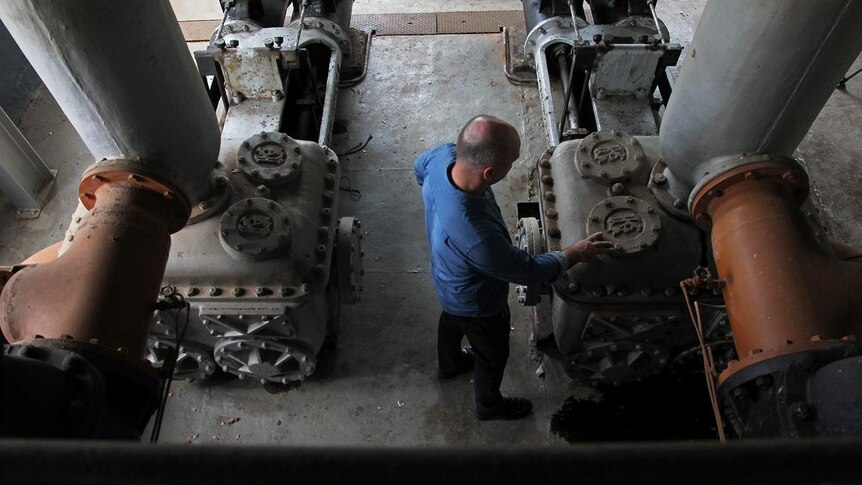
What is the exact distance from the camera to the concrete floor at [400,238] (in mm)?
2680

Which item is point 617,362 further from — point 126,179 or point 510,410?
point 126,179

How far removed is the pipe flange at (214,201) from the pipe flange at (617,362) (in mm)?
1502

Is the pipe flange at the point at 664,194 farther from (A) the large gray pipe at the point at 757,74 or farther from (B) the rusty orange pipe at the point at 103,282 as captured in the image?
(B) the rusty orange pipe at the point at 103,282

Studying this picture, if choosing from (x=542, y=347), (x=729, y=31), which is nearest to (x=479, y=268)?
(x=729, y=31)

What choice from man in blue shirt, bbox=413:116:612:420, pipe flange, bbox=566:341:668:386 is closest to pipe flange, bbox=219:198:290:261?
man in blue shirt, bbox=413:116:612:420

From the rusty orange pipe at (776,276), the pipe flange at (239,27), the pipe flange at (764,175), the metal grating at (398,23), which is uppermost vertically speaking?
the pipe flange at (764,175)

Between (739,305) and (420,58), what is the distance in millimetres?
3133


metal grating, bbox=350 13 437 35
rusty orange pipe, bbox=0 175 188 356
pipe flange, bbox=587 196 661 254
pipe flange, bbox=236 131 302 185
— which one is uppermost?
rusty orange pipe, bbox=0 175 188 356

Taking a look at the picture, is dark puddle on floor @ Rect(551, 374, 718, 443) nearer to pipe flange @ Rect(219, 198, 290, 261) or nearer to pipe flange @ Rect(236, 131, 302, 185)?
pipe flange @ Rect(219, 198, 290, 261)

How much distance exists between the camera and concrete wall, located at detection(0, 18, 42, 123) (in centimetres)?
376

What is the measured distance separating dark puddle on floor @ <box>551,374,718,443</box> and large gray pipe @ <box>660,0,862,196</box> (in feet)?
3.99

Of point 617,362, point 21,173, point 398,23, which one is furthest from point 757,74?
point 21,173

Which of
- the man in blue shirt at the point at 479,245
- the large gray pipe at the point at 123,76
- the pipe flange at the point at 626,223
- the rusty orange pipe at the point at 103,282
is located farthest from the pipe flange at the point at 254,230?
the pipe flange at the point at 626,223

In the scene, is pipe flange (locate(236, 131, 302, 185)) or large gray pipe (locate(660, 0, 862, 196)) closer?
large gray pipe (locate(660, 0, 862, 196))
